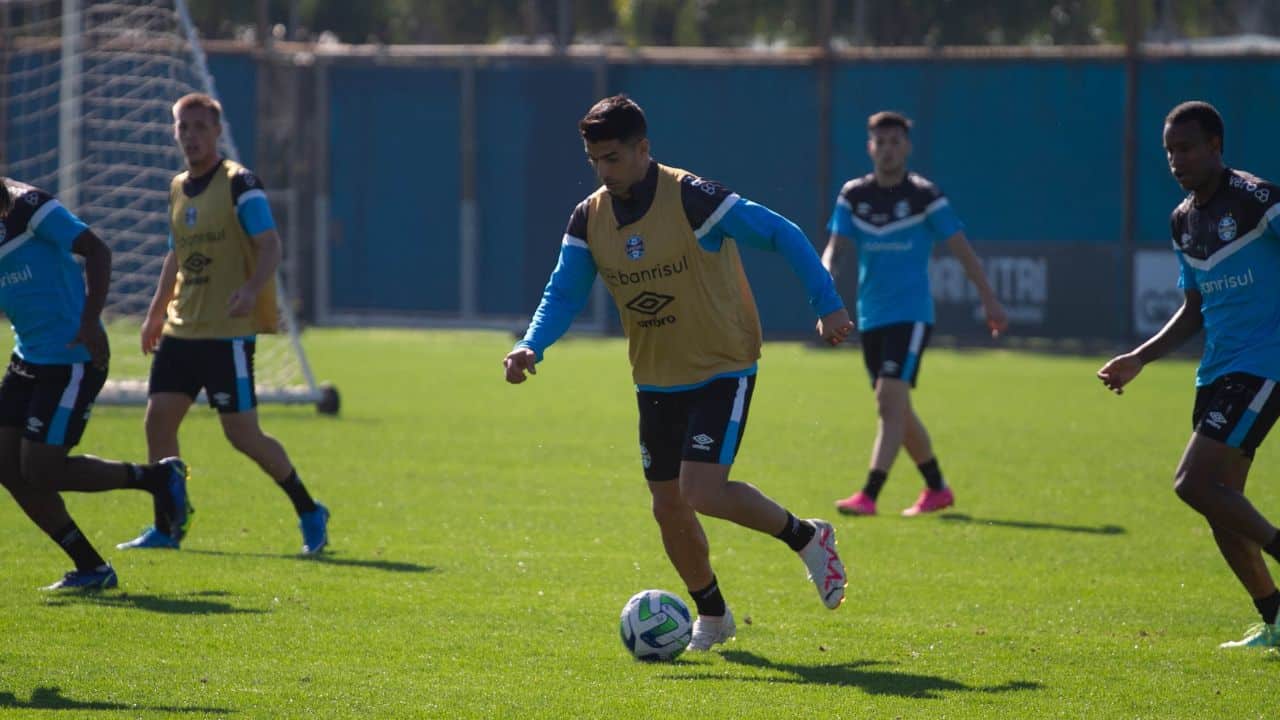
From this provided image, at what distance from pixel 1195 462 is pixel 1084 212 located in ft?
53.9

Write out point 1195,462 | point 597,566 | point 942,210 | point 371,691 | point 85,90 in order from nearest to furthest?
point 371,691 < point 1195,462 < point 597,566 < point 942,210 < point 85,90

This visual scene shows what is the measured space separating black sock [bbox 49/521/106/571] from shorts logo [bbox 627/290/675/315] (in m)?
2.79

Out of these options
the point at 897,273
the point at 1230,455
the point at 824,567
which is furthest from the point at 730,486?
the point at 897,273

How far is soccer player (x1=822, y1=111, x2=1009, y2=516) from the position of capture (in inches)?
420

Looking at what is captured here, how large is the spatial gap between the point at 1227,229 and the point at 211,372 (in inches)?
199

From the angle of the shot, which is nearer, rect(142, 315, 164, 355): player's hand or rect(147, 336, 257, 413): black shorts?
rect(147, 336, 257, 413): black shorts

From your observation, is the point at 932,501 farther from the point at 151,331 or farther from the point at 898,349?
the point at 151,331

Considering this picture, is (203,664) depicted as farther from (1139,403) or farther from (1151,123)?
(1151,123)

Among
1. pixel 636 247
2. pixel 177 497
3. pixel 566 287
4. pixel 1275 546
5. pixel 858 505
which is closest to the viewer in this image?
pixel 636 247

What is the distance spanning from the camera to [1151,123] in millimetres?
22328

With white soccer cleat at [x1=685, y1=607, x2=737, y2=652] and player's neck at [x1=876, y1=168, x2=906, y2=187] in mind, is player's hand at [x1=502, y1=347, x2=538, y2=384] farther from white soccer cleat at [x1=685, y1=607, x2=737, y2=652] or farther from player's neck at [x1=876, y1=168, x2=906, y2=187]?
player's neck at [x1=876, y1=168, x2=906, y2=187]

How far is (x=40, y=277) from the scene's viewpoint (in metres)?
7.55

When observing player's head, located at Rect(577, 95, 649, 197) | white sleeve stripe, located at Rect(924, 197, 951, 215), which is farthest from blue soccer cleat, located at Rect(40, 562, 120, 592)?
white sleeve stripe, located at Rect(924, 197, 951, 215)

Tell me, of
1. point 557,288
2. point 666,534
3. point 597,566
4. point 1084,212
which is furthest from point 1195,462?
point 1084,212
